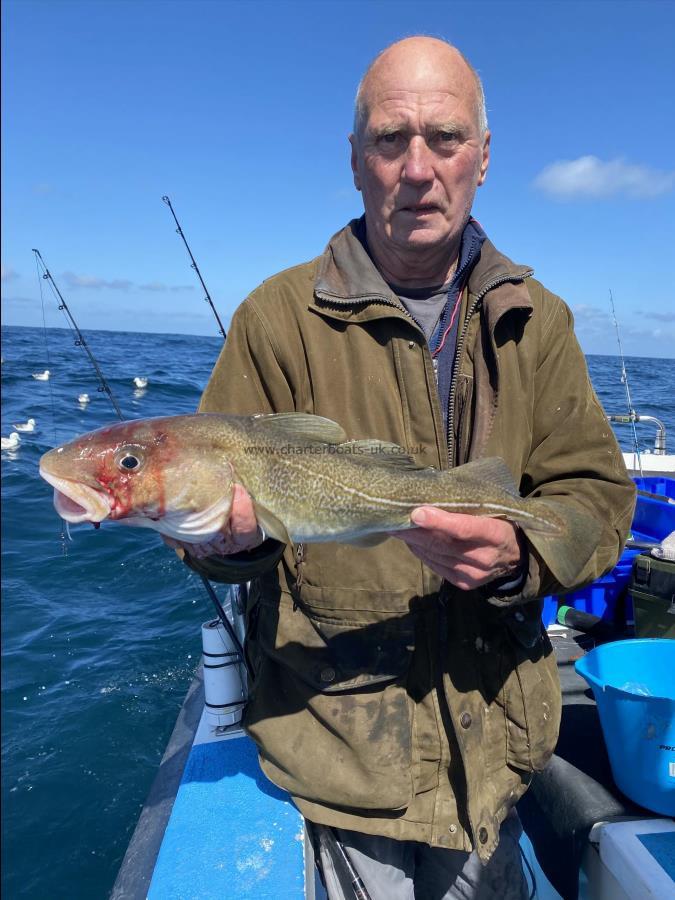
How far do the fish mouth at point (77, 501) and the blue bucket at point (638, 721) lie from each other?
2811mm

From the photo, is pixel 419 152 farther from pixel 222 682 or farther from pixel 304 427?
pixel 222 682

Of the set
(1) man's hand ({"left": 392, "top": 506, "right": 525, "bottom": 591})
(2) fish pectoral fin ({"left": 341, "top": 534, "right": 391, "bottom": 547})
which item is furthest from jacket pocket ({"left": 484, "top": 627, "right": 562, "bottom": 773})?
(2) fish pectoral fin ({"left": 341, "top": 534, "right": 391, "bottom": 547})

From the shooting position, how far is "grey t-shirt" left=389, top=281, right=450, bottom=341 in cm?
293

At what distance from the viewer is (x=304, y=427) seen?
8.64 ft

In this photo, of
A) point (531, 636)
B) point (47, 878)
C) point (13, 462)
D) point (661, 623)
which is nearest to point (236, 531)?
point (531, 636)

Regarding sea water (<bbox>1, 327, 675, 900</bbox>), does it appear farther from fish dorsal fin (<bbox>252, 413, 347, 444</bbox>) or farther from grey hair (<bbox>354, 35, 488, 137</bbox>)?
grey hair (<bbox>354, 35, 488, 137</bbox>)

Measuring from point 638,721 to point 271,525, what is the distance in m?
2.36

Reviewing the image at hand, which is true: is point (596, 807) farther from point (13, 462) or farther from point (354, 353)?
point (13, 462)

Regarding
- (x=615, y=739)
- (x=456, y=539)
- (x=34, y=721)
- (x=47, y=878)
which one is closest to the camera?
(x=456, y=539)

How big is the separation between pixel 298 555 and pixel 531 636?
1165 mm

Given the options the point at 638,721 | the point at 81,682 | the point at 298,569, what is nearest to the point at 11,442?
the point at 81,682

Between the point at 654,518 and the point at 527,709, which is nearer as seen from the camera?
the point at 527,709

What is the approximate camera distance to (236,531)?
2508 mm

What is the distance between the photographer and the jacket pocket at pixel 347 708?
100 inches
